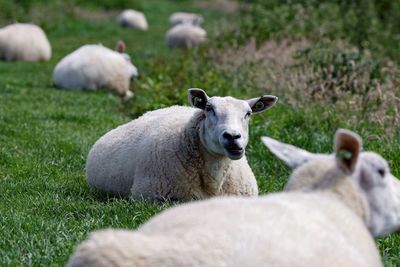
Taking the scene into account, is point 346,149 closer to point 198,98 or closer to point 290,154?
point 290,154

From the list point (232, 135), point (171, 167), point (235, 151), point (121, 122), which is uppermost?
point (232, 135)

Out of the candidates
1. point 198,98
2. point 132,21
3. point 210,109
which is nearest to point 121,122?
point 198,98

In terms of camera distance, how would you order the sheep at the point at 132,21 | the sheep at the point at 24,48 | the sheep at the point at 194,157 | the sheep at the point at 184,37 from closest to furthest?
the sheep at the point at 194,157 → the sheep at the point at 24,48 → the sheep at the point at 184,37 → the sheep at the point at 132,21

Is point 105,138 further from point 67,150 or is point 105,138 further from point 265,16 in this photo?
point 265,16

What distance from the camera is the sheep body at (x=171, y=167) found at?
7.35 m

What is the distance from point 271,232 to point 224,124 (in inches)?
142

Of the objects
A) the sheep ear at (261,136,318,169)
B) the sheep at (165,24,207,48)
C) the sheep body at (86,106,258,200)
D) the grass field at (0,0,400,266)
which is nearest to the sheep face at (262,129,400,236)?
the sheep ear at (261,136,318,169)

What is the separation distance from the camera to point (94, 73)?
50.0 feet

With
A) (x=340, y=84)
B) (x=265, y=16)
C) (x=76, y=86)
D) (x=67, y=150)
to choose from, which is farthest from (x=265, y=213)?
(x=265, y=16)

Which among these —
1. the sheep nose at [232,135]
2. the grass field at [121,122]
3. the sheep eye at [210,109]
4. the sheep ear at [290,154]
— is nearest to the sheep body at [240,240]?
the sheep ear at [290,154]

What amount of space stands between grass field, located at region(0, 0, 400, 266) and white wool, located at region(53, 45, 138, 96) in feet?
0.76

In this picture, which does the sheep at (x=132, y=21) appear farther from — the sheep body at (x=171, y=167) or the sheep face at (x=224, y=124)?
the sheep face at (x=224, y=124)

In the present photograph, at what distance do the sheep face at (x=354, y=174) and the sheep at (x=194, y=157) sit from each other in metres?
2.72

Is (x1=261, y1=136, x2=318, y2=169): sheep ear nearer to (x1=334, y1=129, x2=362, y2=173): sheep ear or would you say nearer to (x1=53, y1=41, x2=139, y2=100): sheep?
(x1=334, y1=129, x2=362, y2=173): sheep ear
